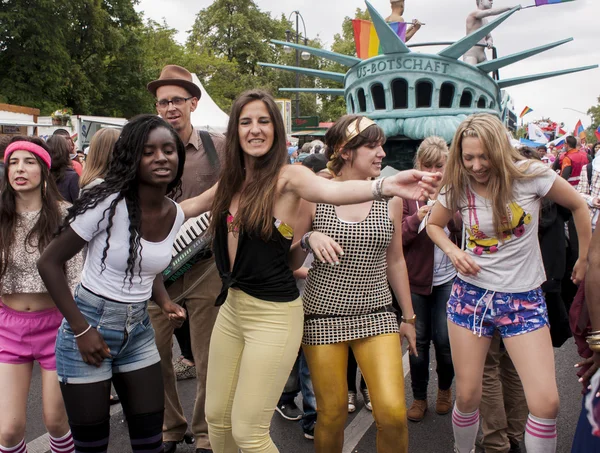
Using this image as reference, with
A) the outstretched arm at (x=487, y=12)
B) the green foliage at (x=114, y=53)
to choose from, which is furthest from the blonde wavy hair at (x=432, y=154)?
the green foliage at (x=114, y=53)

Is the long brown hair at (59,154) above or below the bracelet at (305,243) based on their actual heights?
above

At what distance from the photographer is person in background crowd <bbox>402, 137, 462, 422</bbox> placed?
406cm

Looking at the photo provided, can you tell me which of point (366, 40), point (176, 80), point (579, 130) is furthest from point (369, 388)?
point (579, 130)

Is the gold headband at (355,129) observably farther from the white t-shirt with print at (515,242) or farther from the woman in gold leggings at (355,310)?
the white t-shirt with print at (515,242)

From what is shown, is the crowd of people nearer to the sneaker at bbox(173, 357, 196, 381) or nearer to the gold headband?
the gold headband

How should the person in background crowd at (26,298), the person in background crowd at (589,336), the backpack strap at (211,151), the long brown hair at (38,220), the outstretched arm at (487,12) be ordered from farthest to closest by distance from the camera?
1. the outstretched arm at (487,12)
2. the backpack strap at (211,151)
3. the long brown hair at (38,220)
4. the person in background crowd at (26,298)
5. the person in background crowd at (589,336)

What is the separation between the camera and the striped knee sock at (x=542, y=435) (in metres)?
2.78

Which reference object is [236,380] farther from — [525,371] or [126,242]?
[525,371]

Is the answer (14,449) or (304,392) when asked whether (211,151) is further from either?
(14,449)

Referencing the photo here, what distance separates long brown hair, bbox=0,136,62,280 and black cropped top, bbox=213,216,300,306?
108 centimetres

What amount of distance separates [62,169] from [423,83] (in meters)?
6.89

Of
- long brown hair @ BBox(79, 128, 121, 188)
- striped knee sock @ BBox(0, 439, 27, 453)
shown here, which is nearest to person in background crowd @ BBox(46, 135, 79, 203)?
long brown hair @ BBox(79, 128, 121, 188)

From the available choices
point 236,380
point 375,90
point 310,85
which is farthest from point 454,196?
point 310,85

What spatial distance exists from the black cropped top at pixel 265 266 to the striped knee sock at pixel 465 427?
1268 mm
